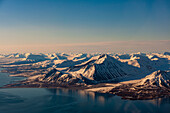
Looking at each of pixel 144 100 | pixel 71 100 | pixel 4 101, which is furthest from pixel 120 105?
pixel 4 101

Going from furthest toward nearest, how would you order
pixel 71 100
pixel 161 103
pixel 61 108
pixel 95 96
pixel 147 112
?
1. pixel 95 96
2. pixel 71 100
3. pixel 161 103
4. pixel 61 108
5. pixel 147 112

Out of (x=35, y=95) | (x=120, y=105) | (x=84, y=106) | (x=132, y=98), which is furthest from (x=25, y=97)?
(x=132, y=98)

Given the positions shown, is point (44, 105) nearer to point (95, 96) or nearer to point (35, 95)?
point (35, 95)

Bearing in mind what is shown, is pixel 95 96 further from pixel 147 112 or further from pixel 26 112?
pixel 26 112

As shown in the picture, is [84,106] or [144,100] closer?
[84,106]

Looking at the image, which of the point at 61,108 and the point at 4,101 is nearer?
the point at 61,108

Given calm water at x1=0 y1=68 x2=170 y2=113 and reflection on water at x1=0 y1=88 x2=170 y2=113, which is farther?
reflection on water at x1=0 y1=88 x2=170 y2=113

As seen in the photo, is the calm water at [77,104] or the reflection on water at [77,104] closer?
the calm water at [77,104]

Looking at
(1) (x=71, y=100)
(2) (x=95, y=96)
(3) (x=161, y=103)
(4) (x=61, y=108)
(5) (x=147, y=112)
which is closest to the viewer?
(5) (x=147, y=112)

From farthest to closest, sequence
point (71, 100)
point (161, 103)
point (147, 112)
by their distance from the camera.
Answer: point (71, 100)
point (161, 103)
point (147, 112)
